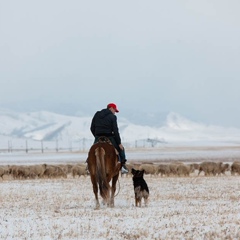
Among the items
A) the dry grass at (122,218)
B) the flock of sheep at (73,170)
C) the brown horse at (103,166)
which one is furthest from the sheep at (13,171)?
the brown horse at (103,166)

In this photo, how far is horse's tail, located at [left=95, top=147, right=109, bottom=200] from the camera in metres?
12.7

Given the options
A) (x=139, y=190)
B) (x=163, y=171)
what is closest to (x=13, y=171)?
(x=163, y=171)

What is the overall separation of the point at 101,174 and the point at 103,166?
0.54 feet

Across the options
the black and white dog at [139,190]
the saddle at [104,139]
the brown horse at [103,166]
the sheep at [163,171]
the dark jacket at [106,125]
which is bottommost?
the sheep at [163,171]

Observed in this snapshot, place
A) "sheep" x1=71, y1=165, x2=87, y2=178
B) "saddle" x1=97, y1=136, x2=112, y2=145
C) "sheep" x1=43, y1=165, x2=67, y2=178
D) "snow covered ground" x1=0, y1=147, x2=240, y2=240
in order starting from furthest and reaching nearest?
"sheep" x1=71, y1=165, x2=87, y2=178 → "sheep" x1=43, y1=165, x2=67, y2=178 → "saddle" x1=97, y1=136, x2=112, y2=145 → "snow covered ground" x1=0, y1=147, x2=240, y2=240

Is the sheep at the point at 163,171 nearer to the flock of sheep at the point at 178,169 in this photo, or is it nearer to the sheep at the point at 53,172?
the flock of sheep at the point at 178,169

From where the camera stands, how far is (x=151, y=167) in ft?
100

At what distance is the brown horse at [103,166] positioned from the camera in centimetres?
1272

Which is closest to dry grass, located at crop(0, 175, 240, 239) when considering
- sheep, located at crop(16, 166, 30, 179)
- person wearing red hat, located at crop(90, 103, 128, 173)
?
person wearing red hat, located at crop(90, 103, 128, 173)

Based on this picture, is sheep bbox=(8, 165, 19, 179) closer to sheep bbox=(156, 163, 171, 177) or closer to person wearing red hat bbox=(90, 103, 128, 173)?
sheep bbox=(156, 163, 171, 177)

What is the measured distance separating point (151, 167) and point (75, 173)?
3711 millimetres

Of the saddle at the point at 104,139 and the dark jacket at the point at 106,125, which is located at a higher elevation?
the dark jacket at the point at 106,125

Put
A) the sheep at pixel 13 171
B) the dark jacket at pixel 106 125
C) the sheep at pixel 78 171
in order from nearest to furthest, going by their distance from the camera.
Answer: the dark jacket at pixel 106 125, the sheep at pixel 13 171, the sheep at pixel 78 171

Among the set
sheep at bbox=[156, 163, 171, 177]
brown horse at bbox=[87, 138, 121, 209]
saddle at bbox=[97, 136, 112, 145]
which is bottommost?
sheep at bbox=[156, 163, 171, 177]
